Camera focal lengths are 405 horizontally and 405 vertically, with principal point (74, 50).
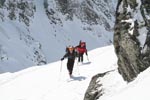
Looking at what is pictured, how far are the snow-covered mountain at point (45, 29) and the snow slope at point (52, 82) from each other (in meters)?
16.4

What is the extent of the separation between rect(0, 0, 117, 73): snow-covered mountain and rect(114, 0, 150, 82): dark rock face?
25050 mm

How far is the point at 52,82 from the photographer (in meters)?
17.5

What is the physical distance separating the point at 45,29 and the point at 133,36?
1559 inches

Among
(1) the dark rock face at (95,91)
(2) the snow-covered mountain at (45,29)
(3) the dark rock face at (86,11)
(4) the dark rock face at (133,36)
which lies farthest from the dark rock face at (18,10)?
(4) the dark rock face at (133,36)

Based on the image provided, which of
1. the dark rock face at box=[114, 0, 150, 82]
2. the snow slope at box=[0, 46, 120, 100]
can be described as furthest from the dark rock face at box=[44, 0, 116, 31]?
the dark rock face at box=[114, 0, 150, 82]

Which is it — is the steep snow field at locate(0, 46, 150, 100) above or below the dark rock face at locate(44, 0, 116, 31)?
above

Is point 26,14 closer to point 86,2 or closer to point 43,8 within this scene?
point 43,8

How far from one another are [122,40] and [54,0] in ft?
150

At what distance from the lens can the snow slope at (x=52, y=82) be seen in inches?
603

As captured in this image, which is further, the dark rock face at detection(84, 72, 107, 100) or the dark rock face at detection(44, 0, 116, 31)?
the dark rock face at detection(44, 0, 116, 31)

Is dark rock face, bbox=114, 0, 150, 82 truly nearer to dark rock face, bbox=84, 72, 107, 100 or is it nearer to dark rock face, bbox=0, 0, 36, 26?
dark rock face, bbox=84, 72, 107, 100

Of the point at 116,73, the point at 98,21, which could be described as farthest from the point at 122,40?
the point at 98,21

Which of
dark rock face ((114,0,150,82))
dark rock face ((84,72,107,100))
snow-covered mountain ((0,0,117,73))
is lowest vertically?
snow-covered mountain ((0,0,117,73))

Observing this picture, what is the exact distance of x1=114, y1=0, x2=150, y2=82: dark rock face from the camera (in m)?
10.5
